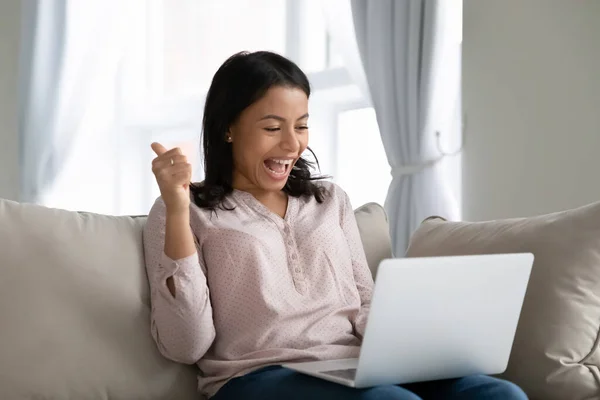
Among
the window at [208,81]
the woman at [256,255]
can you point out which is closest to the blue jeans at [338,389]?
the woman at [256,255]

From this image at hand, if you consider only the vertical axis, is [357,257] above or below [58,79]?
below

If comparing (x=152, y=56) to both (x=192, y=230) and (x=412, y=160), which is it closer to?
(x=412, y=160)

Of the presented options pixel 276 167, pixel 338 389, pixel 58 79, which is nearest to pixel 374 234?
pixel 276 167

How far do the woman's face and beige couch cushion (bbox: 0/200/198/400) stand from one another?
30 centimetres

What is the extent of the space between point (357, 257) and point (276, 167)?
268 millimetres

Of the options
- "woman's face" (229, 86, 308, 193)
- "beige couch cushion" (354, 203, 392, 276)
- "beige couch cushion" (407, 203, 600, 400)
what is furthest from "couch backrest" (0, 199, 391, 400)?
"beige couch cushion" (407, 203, 600, 400)

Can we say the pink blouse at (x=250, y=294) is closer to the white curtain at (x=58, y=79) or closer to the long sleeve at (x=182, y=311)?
the long sleeve at (x=182, y=311)

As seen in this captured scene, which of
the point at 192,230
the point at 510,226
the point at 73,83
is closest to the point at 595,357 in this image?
the point at 510,226

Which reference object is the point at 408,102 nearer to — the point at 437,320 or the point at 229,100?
the point at 229,100

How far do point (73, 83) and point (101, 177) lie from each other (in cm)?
45

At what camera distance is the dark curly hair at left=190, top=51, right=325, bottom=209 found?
1872 mm

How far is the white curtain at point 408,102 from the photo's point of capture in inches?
110

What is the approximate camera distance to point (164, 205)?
1815mm

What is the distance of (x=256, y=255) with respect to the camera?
1770mm
